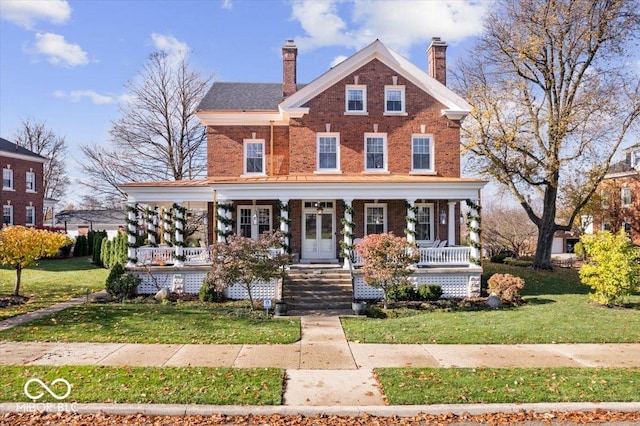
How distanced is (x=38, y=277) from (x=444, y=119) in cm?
2131

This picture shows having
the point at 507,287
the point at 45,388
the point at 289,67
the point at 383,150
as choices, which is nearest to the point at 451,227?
the point at 383,150

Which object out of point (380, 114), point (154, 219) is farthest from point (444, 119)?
point (154, 219)

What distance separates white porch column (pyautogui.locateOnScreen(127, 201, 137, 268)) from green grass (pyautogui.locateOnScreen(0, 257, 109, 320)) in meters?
1.89

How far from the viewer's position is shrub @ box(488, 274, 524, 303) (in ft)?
50.9

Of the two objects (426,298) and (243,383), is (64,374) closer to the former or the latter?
(243,383)

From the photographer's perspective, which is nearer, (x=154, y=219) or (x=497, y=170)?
(x=154, y=219)

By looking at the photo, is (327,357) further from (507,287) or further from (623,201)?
(623,201)

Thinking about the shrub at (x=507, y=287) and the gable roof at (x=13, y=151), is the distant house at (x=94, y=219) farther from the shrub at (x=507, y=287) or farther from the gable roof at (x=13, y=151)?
the shrub at (x=507, y=287)

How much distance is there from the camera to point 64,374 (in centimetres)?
748

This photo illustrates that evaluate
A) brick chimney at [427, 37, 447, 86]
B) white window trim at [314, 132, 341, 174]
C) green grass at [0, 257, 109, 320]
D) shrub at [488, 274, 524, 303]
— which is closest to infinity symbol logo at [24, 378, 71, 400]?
green grass at [0, 257, 109, 320]

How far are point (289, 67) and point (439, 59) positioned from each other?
758 centimetres

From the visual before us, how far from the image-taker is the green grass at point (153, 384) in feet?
21.2

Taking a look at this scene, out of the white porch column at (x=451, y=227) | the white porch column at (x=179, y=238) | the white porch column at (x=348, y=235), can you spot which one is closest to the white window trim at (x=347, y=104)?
the white porch column at (x=348, y=235)

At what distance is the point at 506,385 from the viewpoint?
23.4ft
